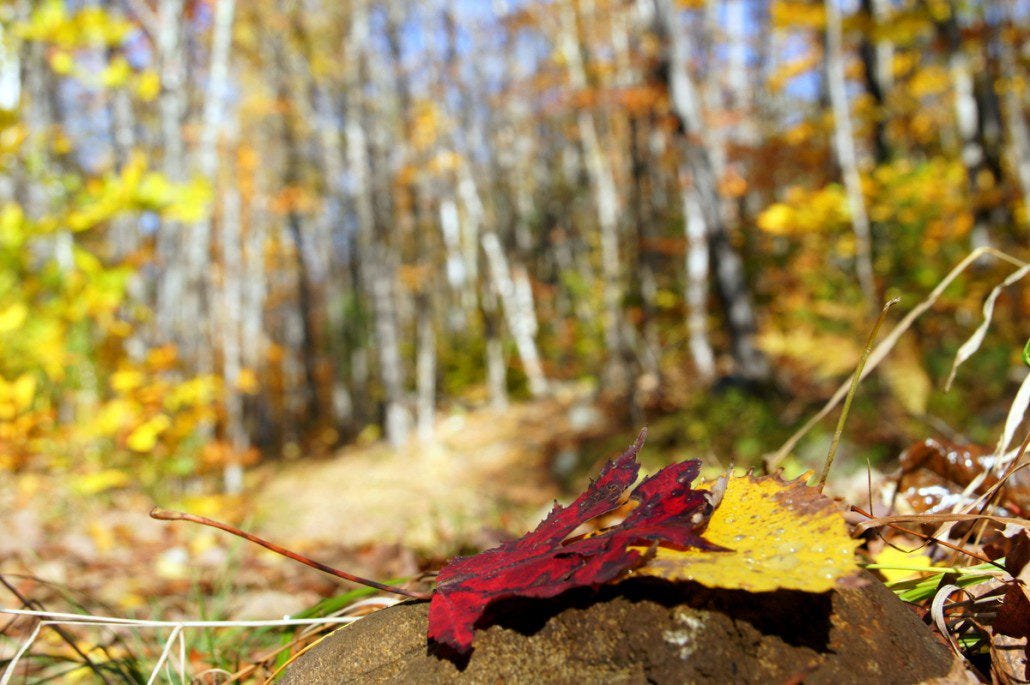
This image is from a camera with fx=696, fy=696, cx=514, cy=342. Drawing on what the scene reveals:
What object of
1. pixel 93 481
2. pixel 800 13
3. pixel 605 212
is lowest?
pixel 93 481

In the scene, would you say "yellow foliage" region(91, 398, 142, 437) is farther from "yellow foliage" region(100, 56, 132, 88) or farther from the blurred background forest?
"yellow foliage" region(100, 56, 132, 88)

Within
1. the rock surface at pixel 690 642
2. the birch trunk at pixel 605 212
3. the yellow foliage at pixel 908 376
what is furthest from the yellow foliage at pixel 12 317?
the birch trunk at pixel 605 212

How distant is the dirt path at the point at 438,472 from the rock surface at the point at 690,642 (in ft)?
18.6

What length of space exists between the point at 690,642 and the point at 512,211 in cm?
1647

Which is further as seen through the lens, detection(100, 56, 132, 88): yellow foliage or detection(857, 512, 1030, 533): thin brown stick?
detection(100, 56, 132, 88): yellow foliage

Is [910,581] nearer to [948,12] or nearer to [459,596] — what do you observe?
[459,596]

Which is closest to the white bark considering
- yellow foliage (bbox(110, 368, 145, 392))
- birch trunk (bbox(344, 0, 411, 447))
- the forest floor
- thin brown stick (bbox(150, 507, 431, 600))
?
the forest floor

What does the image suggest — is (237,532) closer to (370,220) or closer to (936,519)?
(936,519)

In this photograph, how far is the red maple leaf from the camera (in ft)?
1.91

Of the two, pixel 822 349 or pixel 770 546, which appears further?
pixel 822 349

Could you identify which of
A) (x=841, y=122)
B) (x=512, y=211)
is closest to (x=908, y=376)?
(x=841, y=122)

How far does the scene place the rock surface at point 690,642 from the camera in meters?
0.58

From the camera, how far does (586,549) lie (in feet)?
2.02

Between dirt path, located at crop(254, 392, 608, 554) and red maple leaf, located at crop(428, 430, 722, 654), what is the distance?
5.63m
